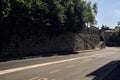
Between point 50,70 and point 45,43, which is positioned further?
point 45,43

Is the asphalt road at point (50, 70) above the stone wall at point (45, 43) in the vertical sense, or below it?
below

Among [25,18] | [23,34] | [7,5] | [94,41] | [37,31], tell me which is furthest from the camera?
[94,41]

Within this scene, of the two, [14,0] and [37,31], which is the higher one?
[14,0]

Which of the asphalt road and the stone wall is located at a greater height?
the stone wall

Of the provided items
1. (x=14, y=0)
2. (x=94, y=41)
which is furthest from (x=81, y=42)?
(x=14, y=0)

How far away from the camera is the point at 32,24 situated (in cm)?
3394

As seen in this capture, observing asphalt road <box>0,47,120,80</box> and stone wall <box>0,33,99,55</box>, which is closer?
asphalt road <box>0,47,120,80</box>

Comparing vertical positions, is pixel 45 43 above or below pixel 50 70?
above

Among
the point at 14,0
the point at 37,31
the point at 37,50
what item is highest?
the point at 14,0

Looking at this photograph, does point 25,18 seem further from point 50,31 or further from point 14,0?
point 50,31

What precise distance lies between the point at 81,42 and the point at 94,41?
12872 mm

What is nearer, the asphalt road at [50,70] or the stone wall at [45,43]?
the asphalt road at [50,70]

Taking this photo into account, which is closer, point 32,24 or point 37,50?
point 32,24

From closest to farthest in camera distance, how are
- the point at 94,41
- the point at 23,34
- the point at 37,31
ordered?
the point at 23,34
the point at 37,31
the point at 94,41
